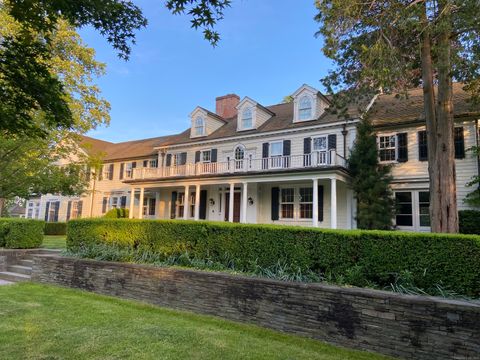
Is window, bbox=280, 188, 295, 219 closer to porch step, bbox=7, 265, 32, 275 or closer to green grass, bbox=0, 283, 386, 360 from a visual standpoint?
porch step, bbox=7, 265, 32, 275

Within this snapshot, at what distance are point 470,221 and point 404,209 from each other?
280 cm

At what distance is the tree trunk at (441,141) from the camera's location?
8.37 metres

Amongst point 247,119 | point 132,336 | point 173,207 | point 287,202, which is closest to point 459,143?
point 287,202

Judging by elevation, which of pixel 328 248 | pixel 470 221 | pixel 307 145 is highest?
pixel 307 145

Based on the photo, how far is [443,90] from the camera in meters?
8.90

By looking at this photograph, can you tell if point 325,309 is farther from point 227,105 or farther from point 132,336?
point 227,105

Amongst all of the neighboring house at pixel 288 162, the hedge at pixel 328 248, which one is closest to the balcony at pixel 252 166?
the neighboring house at pixel 288 162

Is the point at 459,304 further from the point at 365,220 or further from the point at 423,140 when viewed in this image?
the point at 423,140

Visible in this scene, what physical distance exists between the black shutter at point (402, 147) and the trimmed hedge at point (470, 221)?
3.46m

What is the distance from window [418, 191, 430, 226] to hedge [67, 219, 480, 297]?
1100cm

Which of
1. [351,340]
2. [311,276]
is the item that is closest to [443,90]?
[311,276]

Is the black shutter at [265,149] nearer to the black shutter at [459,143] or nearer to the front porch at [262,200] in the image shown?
the front porch at [262,200]

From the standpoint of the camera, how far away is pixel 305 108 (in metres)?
18.8

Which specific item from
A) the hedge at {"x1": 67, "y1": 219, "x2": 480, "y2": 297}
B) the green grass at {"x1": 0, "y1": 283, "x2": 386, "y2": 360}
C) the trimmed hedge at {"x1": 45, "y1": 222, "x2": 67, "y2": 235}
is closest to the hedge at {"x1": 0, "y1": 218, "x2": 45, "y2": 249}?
the hedge at {"x1": 67, "y1": 219, "x2": 480, "y2": 297}
